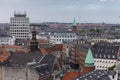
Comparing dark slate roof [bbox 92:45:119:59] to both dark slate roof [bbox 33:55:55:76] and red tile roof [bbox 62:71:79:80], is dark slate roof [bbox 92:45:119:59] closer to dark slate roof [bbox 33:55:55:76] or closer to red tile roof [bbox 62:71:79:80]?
red tile roof [bbox 62:71:79:80]

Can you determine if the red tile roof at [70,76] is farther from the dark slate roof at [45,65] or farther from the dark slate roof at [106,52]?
the dark slate roof at [106,52]

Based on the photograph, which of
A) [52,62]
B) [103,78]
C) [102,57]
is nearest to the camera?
[103,78]

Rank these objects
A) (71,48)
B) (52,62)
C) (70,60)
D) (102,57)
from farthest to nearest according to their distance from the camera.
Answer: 1. (71,48)
2. (70,60)
3. (102,57)
4. (52,62)

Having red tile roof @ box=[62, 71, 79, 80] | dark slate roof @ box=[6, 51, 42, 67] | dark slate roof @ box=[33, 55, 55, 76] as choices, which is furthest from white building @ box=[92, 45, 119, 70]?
dark slate roof @ box=[33, 55, 55, 76]

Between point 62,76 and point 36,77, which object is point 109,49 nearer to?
point 62,76

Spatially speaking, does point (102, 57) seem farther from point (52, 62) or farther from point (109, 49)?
point (52, 62)

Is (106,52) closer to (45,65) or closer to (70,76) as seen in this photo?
(70,76)

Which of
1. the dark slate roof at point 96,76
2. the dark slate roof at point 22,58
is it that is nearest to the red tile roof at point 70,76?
the dark slate roof at point 96,76

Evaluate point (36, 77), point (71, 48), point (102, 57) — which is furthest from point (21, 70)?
point (71, 48)

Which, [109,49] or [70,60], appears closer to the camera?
[109,49]
